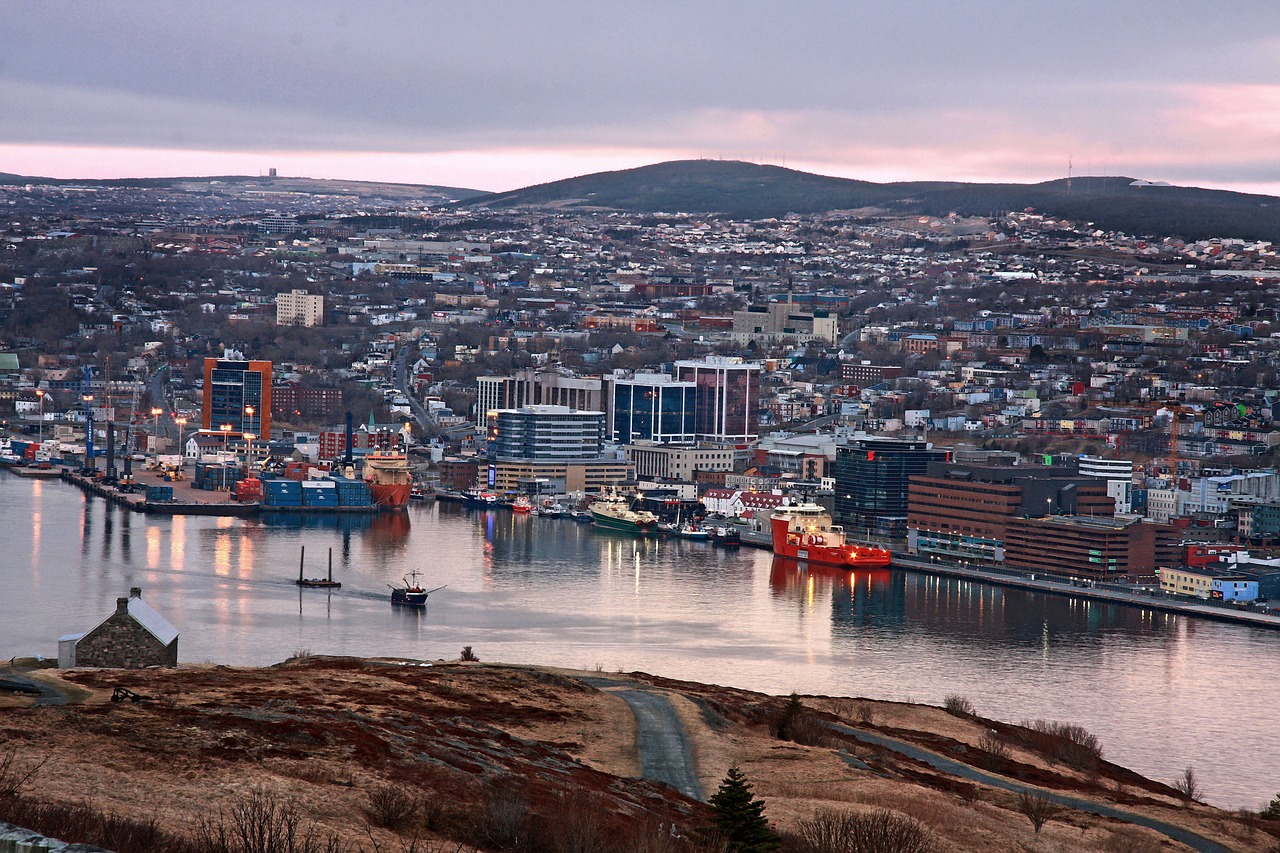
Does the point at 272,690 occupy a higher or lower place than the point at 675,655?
higher

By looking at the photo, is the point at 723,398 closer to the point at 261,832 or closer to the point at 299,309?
the point at 299,309

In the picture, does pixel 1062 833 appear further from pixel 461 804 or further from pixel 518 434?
pixel 518 434

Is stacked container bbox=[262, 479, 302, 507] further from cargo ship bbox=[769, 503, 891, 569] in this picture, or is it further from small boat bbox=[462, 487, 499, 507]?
cargo ship bbox=[769, 503, 891, 569]

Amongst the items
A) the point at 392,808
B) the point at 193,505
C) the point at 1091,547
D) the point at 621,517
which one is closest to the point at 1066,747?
the point at 392,808

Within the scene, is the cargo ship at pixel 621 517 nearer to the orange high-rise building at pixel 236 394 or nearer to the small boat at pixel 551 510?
the small boat at pixel 551 510

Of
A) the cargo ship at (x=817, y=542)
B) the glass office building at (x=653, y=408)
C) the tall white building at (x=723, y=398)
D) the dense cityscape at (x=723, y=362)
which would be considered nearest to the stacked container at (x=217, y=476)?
the dense cityscape at (x=723, y=362)

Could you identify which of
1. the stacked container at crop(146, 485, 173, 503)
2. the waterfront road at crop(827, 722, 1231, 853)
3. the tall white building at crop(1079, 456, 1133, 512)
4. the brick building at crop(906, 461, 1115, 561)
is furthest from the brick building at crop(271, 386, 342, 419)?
the waterfront road at crop(827, 722, 1231, 853)

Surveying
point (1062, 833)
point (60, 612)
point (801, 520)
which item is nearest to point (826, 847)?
point (1062, 833)
